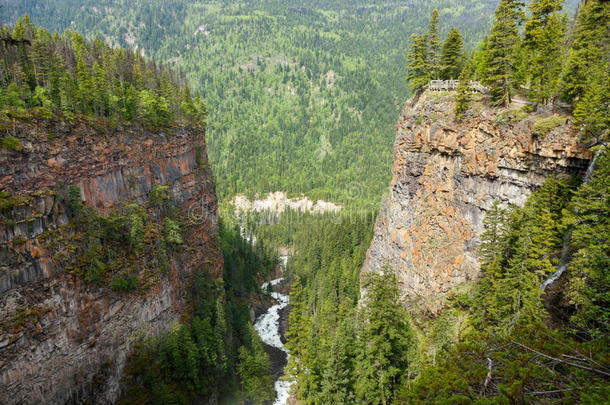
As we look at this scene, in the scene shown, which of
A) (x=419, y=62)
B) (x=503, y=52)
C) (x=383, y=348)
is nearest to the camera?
(x=383, y=348)

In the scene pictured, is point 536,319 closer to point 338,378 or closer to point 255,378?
point 338,378

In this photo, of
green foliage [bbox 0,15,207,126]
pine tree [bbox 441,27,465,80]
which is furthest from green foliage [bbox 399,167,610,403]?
green foliage [bbox 0,15,207,126]

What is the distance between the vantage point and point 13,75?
138 feet

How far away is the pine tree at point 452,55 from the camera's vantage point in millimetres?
47188

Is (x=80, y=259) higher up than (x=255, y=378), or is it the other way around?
(x=80, y=259)

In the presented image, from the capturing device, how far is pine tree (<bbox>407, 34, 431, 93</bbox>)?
Answer: 46062 millimetres

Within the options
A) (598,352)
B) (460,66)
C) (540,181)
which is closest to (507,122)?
(540,181)

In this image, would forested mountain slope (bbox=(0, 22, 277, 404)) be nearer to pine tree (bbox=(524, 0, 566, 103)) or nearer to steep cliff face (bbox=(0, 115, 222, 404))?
steep cliff face (bbox=(0, 115, 222, 404))

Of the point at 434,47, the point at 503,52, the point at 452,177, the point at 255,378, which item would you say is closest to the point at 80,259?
the point at 255,378

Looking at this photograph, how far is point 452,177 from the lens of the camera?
39344 millimetres

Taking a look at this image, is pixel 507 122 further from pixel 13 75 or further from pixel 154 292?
pixel 13 75

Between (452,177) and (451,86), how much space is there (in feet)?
36.1

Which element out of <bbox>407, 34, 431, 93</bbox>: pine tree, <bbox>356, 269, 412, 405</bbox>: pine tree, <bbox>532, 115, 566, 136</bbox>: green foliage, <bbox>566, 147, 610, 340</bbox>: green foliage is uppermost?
<bbox>407, 34, 431, 93</bbox>: pine tree

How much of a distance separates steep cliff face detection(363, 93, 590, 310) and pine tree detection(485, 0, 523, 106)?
219cm
